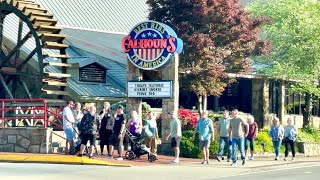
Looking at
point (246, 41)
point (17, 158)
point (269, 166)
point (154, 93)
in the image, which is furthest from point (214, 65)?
point (17, 158)

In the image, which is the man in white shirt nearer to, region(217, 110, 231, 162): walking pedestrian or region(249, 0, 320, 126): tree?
region(217, 110, 231, 162): walking pedestrian

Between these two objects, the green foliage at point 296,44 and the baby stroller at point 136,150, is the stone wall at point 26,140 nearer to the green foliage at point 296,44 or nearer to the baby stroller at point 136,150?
the baby stroller at point 136,150

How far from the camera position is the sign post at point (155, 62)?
93.7ft

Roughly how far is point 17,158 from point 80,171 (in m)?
3.77

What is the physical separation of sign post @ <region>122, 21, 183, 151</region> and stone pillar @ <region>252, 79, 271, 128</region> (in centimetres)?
1360

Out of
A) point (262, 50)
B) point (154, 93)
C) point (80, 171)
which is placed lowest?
point (80, 171)

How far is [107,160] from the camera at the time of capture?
81.4ft

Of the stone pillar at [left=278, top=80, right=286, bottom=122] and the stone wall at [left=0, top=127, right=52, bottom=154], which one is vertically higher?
the stone pillar at [left=278, top=80, right=286, bottom=122]

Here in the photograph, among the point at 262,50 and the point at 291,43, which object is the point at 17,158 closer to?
the point at 262,50

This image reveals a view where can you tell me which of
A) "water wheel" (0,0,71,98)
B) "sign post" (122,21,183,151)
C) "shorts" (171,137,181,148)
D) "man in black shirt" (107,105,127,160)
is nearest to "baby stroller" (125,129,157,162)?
"man in black shirt" (107,105,127,160)

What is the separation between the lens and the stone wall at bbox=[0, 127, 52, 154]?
26688mm

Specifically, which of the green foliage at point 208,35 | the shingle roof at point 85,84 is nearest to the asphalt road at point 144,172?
the green foliage at point 208,35

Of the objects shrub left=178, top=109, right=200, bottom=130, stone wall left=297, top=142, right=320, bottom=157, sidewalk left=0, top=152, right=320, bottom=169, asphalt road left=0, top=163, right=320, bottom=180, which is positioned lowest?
asphalt road left=0, top=163, right=320, bottom=180

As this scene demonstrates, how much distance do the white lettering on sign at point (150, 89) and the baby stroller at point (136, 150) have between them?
9.90ft
